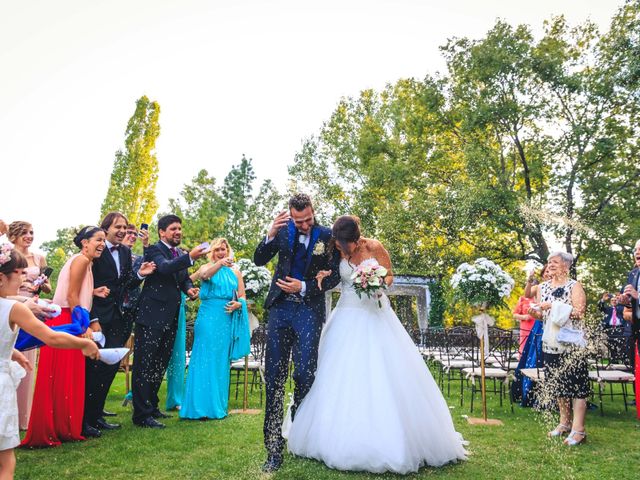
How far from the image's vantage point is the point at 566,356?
5555 millimetres

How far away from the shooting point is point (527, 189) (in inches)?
843

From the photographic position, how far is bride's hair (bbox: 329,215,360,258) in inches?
188

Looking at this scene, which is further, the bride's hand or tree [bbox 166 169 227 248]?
tree [bbox 166 169 227 248]

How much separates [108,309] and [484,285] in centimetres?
465

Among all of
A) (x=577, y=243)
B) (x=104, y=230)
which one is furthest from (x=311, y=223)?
(x=577, y=243)

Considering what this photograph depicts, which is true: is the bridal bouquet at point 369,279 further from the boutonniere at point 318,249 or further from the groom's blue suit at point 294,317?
the boutonniere at point 318,249

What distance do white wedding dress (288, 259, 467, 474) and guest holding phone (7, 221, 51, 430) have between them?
2.61 m

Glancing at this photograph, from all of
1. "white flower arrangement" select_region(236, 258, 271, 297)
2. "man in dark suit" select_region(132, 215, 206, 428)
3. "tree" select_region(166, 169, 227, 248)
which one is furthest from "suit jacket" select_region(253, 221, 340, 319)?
"tree" select_region(166, 169, 227, 248)

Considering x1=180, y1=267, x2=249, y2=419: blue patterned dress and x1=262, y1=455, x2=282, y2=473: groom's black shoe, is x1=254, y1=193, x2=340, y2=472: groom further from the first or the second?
x1=180, y1=267, x2=249, y2=419: blue patterned dress

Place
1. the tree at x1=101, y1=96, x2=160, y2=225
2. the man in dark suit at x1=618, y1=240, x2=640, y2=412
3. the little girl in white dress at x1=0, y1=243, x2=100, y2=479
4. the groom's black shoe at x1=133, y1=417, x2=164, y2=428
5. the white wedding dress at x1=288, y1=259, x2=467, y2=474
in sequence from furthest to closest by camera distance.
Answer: the tree at x1=101, y1=96, x2=160, y2=225, the man in dark suit at x1=618, y1=240, x2=640, y2=412, the groom's black shoe at x1=133, y1=417, x2=164, y2=428, the white wedding dress at x1=288, y1=259, x2=467, y2=474, the little girl in white dress at x1=0, y1=243, x2=100, y2=479

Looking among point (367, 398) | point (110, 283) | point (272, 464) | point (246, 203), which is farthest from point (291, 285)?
point (246, 203)

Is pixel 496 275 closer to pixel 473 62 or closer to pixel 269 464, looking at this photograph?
pixel 269 464

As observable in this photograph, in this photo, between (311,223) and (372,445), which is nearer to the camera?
(372,445)

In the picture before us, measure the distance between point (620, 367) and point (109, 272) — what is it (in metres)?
8.12
